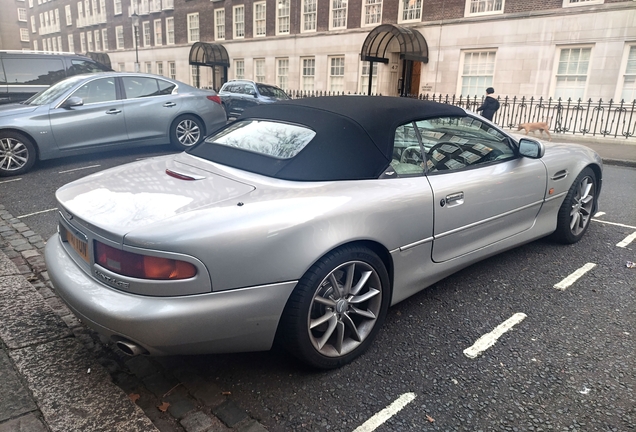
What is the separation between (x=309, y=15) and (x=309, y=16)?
0.17 feet

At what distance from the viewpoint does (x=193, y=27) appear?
3362 centimetres

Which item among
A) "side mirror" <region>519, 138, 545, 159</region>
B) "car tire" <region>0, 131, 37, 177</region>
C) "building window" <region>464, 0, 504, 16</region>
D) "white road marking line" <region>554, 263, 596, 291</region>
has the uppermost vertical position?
"building window" <region>464, 0, 504, 16</region>

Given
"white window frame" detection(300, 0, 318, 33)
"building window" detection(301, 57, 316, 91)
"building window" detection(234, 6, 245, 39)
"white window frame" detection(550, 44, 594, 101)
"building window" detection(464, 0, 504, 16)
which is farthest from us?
"building window" detection(234, 6, 245, 39)

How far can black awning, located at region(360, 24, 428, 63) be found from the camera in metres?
19.7

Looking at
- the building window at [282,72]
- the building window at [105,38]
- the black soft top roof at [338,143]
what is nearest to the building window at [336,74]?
the building window at [282,72]

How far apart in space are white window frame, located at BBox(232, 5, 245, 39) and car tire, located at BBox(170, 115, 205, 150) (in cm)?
2259

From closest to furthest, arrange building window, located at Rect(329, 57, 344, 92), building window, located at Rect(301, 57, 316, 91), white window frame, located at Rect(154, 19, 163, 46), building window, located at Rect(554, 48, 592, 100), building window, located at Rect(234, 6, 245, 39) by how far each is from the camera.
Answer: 1. building window, located at Rect(554, 48, 592, 100)
2. building window, located at Rect(329, 57, 344, 92)
3. building window, located at Rect(301, 57, 316, 91)
4. building window, located at Rect(234, 6, 245, 39)
5. white window frame, located at Rect(154, 19, 163, 46)

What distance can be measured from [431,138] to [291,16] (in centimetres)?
2545

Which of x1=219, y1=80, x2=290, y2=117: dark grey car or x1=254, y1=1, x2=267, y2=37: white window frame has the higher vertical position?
x1=254, y1=1, x2=267, y2=37: white window frame

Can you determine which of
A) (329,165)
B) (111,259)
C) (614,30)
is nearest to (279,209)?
(329,165)

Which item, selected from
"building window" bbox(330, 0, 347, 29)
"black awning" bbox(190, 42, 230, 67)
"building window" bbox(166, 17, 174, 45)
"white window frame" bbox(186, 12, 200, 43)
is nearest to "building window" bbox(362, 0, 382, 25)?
"building window" bbox(330, 0, 347, 29)

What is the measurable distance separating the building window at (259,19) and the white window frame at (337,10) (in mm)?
5588

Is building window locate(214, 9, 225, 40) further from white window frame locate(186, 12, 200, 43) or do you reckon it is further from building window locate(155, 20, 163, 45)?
building window locate(155, 20, 163, 45)

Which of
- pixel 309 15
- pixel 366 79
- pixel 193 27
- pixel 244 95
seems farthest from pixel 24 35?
pixel 244 95
